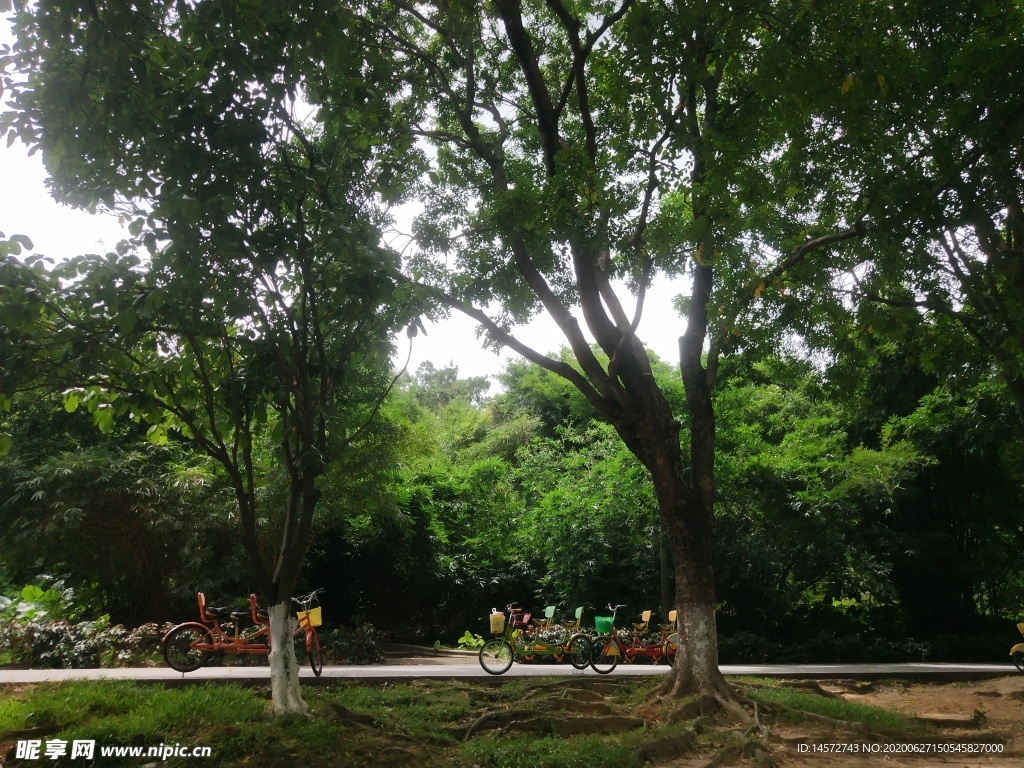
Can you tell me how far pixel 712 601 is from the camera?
784cm

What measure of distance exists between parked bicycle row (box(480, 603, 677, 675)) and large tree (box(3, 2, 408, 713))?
14.3 ft

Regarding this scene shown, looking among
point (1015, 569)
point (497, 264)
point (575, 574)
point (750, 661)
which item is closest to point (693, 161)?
point (497, 264)

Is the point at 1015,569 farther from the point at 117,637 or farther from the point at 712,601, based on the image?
the point at 117,637

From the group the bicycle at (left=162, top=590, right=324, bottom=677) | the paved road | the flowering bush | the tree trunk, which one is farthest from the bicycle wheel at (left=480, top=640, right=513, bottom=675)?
the flowering bush

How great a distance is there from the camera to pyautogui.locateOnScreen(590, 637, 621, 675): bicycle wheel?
10.4 meters

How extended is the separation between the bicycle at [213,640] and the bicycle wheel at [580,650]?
3.55 metres

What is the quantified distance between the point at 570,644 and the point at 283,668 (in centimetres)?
550

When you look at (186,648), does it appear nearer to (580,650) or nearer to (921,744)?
(580,650)

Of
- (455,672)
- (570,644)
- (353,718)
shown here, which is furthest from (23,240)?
(570,644)

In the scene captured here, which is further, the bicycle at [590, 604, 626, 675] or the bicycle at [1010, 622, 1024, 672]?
the bicycle at [1010, 622, 1024, 672]

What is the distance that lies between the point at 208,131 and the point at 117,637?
25.9ft

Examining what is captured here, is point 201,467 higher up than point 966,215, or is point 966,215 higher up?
point 966,215

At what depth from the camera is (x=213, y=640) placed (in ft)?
28.9

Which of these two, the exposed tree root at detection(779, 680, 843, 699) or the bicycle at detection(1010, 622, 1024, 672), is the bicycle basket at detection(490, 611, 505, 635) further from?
the bicycle at detection(1010, 622, 1024, 672)
